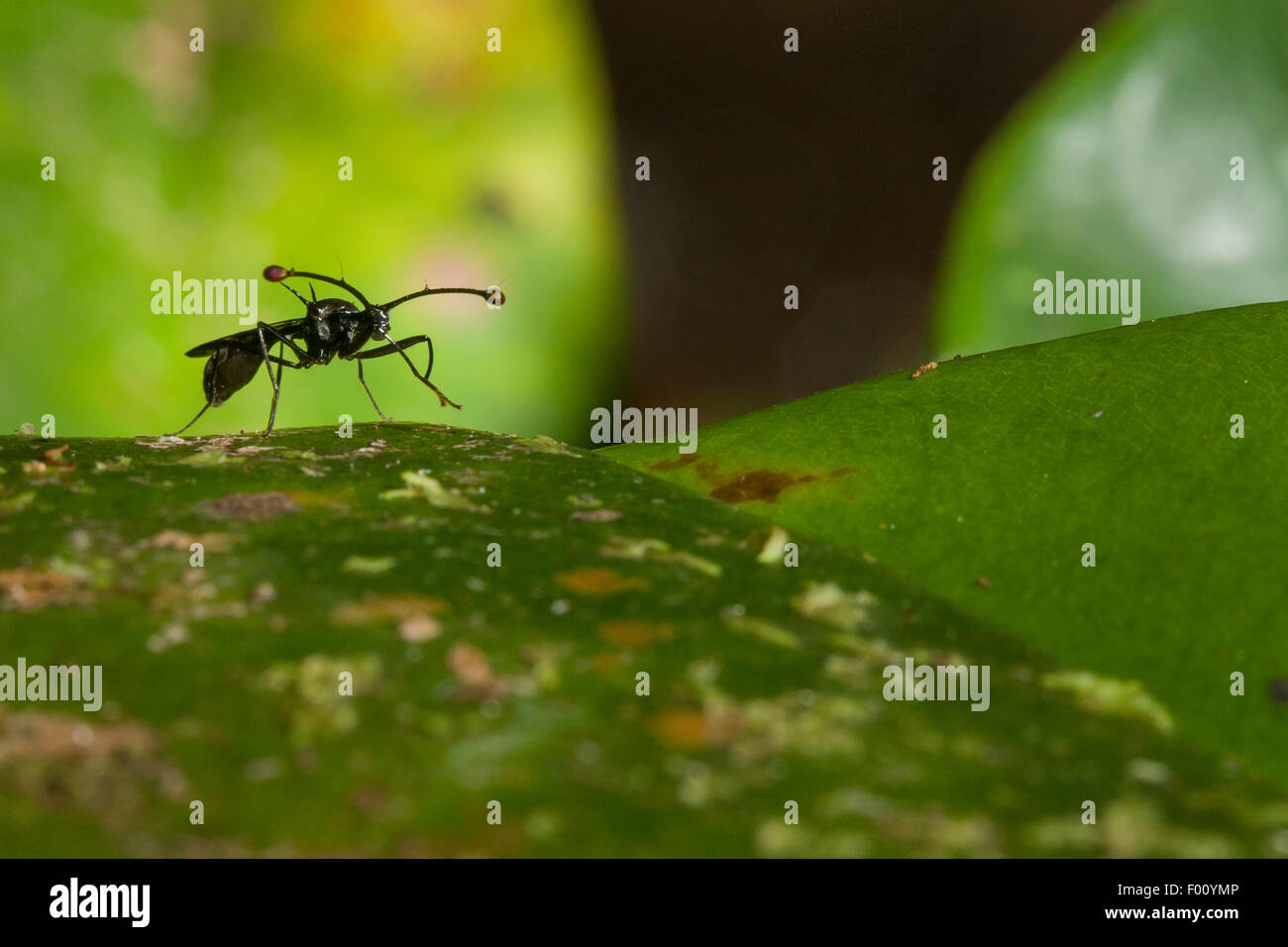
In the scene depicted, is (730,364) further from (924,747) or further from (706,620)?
(924,747)

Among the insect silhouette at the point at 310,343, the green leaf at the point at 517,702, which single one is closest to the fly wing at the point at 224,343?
the insect silhouette at the point at 310,343

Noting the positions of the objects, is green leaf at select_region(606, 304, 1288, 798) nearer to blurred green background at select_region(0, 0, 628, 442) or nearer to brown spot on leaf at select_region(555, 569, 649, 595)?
brown spot on leaf at select_region(555, 569, 649, 595)

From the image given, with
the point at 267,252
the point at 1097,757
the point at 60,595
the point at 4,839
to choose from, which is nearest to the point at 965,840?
the point at 1097,757

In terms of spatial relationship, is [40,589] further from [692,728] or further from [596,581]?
[692,728]

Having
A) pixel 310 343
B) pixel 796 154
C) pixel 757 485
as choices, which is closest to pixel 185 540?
pixel 757 485

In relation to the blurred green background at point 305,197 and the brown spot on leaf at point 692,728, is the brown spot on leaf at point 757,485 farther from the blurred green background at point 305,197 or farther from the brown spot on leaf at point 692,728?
the blurred green background at point 305,197

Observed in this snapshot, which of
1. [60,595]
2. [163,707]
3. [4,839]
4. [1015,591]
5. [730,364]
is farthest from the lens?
[730,364]

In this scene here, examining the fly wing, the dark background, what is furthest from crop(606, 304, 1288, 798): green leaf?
the dark background
